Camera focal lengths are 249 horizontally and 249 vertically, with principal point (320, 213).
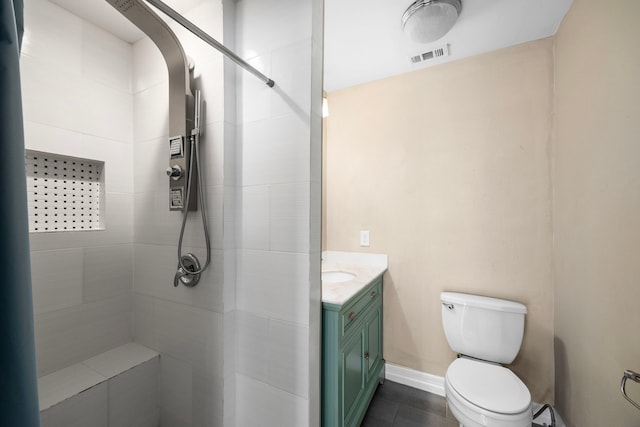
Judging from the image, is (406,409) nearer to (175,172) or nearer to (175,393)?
(175,393)

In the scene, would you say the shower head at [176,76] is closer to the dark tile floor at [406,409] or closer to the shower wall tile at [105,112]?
the shower wall tile at [105,112]

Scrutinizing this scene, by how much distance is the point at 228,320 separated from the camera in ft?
3.84

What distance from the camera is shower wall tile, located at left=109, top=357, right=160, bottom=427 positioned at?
Result: 1.25 m

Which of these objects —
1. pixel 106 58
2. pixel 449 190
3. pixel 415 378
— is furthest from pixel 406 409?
pixel 106 58

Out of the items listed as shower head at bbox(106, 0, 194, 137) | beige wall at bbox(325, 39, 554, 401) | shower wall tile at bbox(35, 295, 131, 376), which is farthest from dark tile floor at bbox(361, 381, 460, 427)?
shower head at bbox(106, 0, 194, 137)

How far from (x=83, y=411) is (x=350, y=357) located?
4.19 ft

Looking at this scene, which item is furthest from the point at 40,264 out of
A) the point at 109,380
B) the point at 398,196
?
the point at 398,196

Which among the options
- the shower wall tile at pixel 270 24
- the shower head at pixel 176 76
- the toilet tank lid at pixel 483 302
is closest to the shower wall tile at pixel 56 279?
the shower head at pixel 176 76

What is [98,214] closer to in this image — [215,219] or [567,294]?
[215,219]

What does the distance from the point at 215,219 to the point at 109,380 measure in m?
0.97

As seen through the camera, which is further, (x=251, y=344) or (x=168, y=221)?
(x=168, y=221)

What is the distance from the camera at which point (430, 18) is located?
1.41 m

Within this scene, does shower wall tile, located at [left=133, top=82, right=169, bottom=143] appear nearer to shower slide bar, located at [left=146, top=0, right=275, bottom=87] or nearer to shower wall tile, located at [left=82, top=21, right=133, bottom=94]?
shower wall tile, located at [left=82, top=21, right=133, bottom=94]

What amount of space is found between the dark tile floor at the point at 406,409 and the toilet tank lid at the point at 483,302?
29.1 inches
